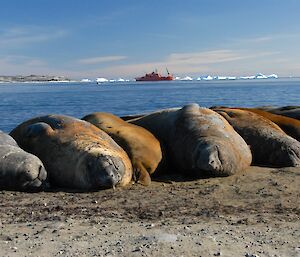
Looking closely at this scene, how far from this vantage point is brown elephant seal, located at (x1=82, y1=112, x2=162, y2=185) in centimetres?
719

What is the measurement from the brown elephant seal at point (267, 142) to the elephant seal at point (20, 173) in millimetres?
3709

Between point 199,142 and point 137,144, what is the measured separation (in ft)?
3.13

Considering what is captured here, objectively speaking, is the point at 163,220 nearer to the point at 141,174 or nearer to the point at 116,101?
the point at 141,174

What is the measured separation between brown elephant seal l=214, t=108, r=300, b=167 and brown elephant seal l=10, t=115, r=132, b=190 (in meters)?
2.56

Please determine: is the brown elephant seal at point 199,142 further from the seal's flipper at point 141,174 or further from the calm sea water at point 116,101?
the calm sea water at point 116,101

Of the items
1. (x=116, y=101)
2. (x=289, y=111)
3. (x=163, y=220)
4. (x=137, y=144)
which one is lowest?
(x=116, y=101)

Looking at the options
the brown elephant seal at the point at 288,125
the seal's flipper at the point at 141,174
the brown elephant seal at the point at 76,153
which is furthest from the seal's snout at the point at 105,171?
the brown elephant seal at the point at 288,125

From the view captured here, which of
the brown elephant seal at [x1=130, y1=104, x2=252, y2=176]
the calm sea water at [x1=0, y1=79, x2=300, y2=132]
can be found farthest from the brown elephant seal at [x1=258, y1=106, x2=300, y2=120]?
the calm sea water at [x1=0, y1=79, x2=300, y2=132]

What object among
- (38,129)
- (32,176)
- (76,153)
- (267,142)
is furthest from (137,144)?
(267,142)

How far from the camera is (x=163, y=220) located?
503 cm

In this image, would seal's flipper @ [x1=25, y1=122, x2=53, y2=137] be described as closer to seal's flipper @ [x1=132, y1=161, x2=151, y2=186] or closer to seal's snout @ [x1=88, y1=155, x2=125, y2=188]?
seal's snout @ [x1=88, y1=155, x2=125, y2=188]

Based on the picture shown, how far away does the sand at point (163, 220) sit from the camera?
13.4 ft

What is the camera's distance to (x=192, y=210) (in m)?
5.46

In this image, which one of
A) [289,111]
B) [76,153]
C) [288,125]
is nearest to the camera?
[76,153]
